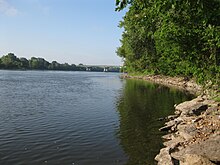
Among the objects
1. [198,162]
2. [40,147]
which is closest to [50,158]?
[40,147]

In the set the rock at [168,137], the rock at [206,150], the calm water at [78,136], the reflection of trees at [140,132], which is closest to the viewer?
the rock at [206,150]

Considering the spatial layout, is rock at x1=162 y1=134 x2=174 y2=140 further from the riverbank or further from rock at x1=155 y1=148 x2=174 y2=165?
rock at x1=155 y1=148 x2=174 y2=165

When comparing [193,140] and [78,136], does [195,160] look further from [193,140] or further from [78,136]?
[78,136]

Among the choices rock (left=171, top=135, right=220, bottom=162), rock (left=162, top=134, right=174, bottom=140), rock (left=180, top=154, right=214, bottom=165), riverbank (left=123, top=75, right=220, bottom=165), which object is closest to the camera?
rock (left=180, top=154, right=214, bottom=165)

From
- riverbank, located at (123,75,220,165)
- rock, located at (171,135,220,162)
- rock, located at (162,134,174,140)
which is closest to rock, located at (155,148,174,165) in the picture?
riverbank, located at (123,75,220,165)

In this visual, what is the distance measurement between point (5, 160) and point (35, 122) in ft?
26.7

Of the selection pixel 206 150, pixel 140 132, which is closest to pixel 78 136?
pixel 140 132

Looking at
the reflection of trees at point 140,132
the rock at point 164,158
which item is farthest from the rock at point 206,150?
the reflection of trees at point 140,132

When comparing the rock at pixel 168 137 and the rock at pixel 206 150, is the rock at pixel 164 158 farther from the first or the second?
the rock at pixel 168 137

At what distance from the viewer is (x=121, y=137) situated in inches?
721

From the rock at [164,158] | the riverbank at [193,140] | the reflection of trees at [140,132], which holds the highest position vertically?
the riverbank at [193,140]

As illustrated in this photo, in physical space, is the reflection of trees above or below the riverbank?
below

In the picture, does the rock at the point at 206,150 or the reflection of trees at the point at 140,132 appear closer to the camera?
the rock at the point at 206,150

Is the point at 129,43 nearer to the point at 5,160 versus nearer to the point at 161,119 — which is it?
the point at 161,119
